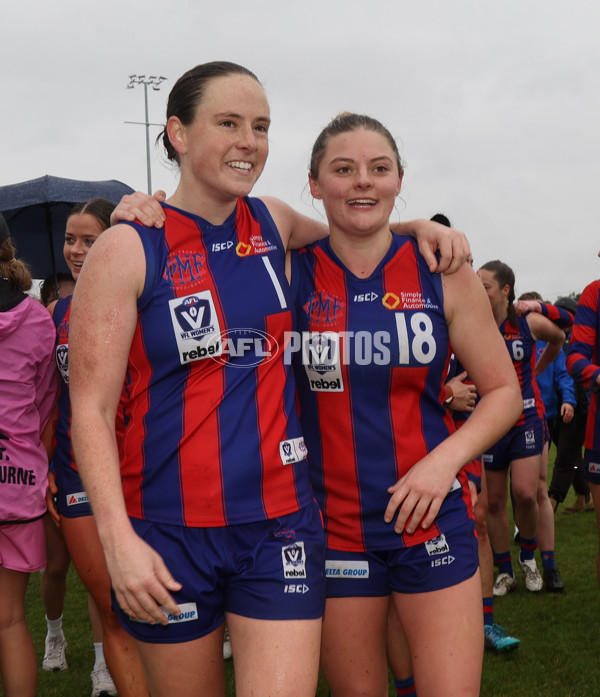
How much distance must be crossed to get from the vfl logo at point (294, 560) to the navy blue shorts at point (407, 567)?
0.48 metres

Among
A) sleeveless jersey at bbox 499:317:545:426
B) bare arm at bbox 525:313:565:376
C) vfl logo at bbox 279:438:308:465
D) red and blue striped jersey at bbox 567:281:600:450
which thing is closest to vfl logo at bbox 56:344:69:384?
vfl logo at bbox 279:438:308:465

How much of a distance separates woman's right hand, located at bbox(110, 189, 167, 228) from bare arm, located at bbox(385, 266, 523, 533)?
3.46 ft

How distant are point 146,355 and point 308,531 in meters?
0.74

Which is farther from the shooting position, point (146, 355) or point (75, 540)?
point (75, 540)

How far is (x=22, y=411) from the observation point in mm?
3762

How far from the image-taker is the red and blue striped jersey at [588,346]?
5.47 metres

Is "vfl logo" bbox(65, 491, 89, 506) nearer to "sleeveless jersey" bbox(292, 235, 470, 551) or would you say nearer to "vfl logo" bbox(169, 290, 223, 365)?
"sleeveless jersey" bbox(292, 235, 470, 551)

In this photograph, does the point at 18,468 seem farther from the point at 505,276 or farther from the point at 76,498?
the point at 505,276

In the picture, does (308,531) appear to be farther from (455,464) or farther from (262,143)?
(262,143)

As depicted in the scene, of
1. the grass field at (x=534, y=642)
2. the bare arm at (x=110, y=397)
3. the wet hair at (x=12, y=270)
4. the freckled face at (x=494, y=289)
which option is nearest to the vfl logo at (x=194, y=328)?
the bare arm at (x=110, y=397)

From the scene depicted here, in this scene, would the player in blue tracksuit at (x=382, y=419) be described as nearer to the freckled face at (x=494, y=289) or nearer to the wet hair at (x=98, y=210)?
the wet hair at (x=98, y=210)

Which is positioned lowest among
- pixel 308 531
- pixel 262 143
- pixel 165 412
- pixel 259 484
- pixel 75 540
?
pixel 75 540

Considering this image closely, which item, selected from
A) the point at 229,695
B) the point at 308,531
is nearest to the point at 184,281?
the point at 308,531

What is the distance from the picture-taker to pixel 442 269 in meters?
2.99
